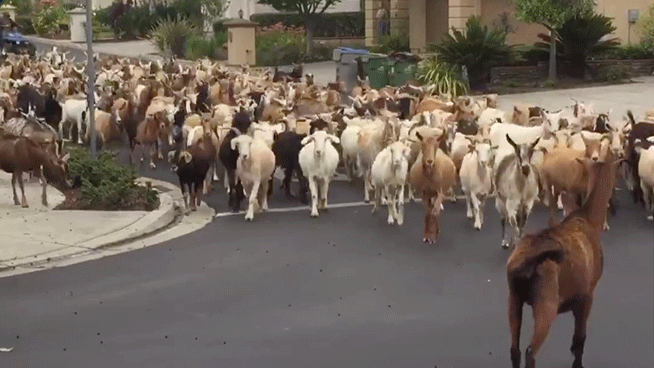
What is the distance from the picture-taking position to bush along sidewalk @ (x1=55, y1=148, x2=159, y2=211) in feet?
61.1

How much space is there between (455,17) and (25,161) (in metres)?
25.1

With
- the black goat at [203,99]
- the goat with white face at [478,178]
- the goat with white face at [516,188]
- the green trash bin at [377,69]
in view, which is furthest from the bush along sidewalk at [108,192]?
the green trash bin at [377,69]

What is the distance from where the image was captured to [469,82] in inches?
1409

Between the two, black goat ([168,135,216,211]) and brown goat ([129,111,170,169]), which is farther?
brown goat ([129,111,170,169])

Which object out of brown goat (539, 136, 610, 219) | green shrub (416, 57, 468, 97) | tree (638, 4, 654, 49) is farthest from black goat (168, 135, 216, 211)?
tree (638, 4, 654, 49)

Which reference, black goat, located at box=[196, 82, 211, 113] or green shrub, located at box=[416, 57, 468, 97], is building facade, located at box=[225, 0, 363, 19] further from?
black goat, located at box=[196, 82, 211, 113]

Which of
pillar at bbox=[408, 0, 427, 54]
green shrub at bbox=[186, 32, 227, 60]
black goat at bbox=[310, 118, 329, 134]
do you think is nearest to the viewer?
black goat at bbox=[310, 118, 329, 134]

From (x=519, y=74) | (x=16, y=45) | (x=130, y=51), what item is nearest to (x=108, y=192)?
(x=519, y=74)

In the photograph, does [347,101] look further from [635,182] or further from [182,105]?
[635,182]

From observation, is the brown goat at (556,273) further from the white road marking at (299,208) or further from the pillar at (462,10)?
the pillar at (462,10)

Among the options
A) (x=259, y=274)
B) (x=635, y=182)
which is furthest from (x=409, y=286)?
(x=635, y=182)

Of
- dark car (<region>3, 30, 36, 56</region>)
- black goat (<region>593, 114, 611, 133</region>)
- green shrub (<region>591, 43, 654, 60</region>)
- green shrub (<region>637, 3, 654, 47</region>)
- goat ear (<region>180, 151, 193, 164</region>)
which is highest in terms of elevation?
green shrub (<region>637, 3, 654, 47</region>)

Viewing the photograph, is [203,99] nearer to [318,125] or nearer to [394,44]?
[318,125]

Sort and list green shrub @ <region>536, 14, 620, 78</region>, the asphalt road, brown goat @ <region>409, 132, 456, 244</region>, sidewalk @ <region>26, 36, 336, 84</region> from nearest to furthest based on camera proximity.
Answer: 1. the asphalt road
2. brown goat @ <region>409, 132, 456, 244</region>
3. green shrub @ <region>536, 14, 620, 78</region>
4. sidewalk @ <region>26, 36, 336, 84</region>
